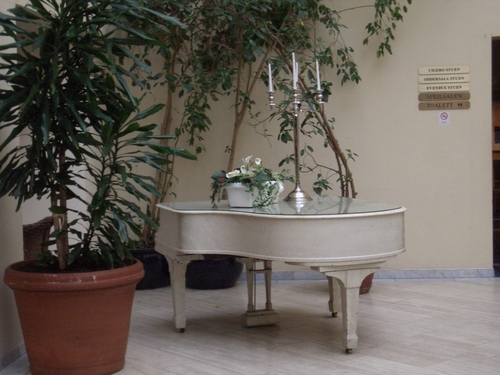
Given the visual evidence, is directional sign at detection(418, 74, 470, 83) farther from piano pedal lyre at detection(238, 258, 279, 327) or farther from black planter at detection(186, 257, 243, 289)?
piano pedal lyre at detection(238, 258, 279, 327)

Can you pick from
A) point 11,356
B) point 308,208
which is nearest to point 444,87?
point 308,208

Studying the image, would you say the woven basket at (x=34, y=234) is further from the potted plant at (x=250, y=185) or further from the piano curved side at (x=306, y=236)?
the piano curved side at (x=306, y=236)

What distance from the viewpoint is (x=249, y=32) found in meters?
5.33

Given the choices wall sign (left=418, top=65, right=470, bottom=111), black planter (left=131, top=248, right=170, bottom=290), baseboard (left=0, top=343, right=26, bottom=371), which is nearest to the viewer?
baseboard (left=0, top=343, right=26, bottom=371)

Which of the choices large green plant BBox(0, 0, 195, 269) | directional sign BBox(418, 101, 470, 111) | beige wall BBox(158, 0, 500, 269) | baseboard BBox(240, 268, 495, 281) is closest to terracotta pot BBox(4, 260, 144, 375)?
large green plant BBox(0, 0, 195, 269)

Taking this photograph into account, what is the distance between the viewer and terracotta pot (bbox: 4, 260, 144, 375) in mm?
3096

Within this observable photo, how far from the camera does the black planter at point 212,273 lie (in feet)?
18.3

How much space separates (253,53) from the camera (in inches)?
211

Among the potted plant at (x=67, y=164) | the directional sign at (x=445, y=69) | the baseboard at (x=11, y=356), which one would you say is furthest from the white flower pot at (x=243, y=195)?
the directional sign at (x=445, y=69)

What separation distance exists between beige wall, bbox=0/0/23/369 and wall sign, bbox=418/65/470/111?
11.6 feet

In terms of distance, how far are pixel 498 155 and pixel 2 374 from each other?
23.2ft

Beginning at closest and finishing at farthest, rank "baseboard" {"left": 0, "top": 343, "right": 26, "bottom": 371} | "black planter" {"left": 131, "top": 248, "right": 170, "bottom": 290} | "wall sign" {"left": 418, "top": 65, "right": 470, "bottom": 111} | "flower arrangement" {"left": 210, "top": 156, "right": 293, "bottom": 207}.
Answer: "baseboard" {"left": 0, "top": 343, "right": 26, "bottom": 371}
"flower arrangement" {"left": 210, "top": 156, "right": 293, "bottom": 207}
"black planter" {"left": 131, "top": 248, "right": 170, "bottom": 290}
"wall sign" {"left": 418, "top": 65, "right": 470, "bottom": 111}

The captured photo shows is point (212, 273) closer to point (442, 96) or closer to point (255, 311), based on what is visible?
point (255, 311)

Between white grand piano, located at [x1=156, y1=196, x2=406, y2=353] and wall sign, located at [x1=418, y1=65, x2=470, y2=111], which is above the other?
wall sign, located at [x1=418, y1=65, x2=470, y2=111]
